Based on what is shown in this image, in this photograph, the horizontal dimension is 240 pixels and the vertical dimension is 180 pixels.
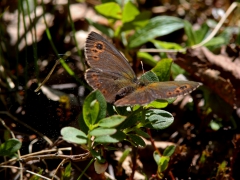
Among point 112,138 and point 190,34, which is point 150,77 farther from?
point 190,34

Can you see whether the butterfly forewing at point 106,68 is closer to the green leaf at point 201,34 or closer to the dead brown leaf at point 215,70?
the dead brown leaf at point 215,70

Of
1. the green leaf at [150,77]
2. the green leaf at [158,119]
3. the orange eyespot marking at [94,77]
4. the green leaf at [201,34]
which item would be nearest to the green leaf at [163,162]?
the green leaf at [158,119]

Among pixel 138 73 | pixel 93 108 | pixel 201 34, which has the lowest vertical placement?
pixel 138 73

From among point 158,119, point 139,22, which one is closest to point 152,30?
point 139,22

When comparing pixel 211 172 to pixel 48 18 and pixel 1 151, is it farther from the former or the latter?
pixel 48 18

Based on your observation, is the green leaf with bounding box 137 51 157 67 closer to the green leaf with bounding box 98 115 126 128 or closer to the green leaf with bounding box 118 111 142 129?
the green leaf with bounding box 118 111 142 129

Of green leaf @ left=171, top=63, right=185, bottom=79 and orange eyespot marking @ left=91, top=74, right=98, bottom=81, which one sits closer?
orange eyespot marking @ left=91, top=74, right=98, bottom=81

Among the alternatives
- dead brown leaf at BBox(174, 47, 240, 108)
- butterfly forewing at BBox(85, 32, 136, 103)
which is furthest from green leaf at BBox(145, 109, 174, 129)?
dead brown leaf at BBox(174, 47, 240, 108)
